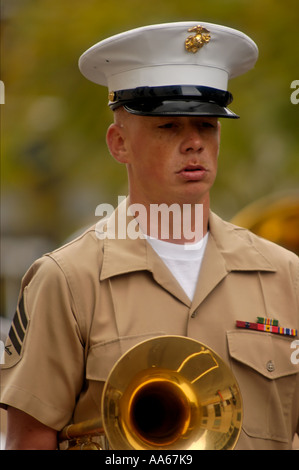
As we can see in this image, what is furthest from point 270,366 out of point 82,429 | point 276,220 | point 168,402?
point 276,220

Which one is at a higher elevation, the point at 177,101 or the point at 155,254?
the point at 177,101

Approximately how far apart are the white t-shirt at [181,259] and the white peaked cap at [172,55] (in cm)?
55

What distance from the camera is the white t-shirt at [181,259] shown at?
4191 millimetres

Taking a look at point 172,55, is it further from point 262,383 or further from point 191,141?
point 262,383

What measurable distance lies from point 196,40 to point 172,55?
103 millimetres

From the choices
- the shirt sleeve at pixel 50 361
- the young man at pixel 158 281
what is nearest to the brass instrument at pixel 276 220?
the young man at pixel 158 281

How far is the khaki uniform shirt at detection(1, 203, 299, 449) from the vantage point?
157 inches

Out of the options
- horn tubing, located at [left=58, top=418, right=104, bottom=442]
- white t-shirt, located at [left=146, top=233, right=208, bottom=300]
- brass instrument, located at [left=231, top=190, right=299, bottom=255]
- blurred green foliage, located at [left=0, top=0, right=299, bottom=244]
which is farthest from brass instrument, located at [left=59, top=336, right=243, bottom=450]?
blurred green foliage, located at [left=0, top=0, right=299, bottom=244]

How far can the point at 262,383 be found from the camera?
4.09 meters

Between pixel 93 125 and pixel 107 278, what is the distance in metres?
4.31

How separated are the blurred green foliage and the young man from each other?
3471 mm

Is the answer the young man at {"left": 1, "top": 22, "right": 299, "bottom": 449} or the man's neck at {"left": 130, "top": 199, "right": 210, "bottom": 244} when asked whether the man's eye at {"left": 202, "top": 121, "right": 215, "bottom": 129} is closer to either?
the young man at {"left": 1, "top": 22, "right": 299, "bottom": 449}

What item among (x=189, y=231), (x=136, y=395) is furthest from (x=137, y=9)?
(x=136, y=395)

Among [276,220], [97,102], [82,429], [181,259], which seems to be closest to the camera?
[82,429]
